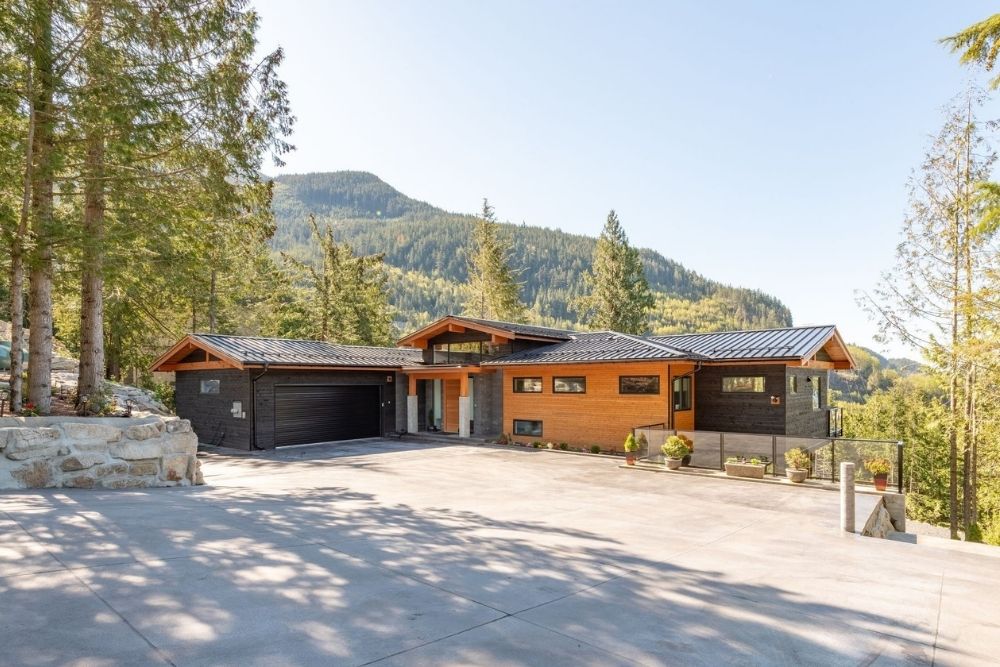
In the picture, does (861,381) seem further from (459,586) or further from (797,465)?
(459,586)

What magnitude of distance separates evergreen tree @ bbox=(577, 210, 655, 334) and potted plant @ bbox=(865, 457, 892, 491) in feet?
81.9

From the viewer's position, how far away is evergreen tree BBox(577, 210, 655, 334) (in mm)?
36625

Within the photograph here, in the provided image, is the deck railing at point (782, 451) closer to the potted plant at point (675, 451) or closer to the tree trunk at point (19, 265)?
the potted plant at point (675, 451)

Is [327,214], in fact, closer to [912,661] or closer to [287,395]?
[287,395]

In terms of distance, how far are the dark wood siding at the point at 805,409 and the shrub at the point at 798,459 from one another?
440 centimetres

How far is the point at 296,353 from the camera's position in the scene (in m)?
19.6

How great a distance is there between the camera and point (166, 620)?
375 cm

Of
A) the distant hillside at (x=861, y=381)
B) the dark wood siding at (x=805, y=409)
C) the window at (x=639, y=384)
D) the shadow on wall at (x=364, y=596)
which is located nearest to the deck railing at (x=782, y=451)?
the window at (x=639, y=384)

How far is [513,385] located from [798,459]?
988cm

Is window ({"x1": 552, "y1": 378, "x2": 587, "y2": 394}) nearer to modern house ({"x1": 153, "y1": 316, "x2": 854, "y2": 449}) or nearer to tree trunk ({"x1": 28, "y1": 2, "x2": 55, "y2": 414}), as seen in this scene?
modern house ({"x1": 153, "y1": 316, "x2": 854, "y2": 449})

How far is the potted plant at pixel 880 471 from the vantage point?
36.7 ft

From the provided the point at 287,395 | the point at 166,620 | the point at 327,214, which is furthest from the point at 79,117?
the point at 327,214

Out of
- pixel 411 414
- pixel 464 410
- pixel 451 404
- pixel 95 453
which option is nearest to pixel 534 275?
pixel 451 404

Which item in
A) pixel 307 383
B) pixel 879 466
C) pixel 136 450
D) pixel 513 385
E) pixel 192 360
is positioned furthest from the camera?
pixel 192 360
